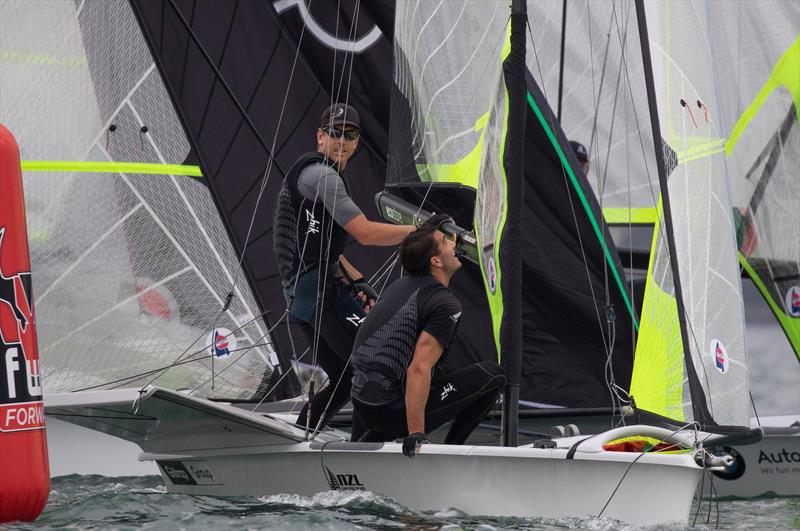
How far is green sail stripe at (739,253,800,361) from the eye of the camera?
24.1ft

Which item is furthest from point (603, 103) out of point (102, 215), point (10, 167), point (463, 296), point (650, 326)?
point (10, 167)

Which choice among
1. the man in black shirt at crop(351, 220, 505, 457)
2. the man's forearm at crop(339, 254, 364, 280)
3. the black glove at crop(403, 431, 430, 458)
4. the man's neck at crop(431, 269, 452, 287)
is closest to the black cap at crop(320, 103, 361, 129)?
the man's forearm at crop(339, 254, 364, 280)

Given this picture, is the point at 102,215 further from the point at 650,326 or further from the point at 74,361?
the point at 650,326

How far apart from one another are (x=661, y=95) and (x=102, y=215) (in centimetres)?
278

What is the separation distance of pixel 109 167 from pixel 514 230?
8.65 ft

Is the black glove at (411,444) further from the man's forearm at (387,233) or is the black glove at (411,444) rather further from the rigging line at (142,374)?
the rigging line at (142,374)

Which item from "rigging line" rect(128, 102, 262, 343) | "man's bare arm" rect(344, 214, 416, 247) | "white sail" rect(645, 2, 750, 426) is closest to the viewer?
"white sail" rect(645, 2, 750, 426)

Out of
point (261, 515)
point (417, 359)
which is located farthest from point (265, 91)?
point (261, 515)

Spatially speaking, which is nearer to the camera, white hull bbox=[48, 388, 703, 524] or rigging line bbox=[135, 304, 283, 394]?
white hull bbox=[48, 388, 703, 524]

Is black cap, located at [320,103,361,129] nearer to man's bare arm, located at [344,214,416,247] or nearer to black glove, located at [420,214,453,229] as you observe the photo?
man's bare arm, located at [344,214,416,247]

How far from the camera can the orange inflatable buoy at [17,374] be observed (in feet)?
12.3

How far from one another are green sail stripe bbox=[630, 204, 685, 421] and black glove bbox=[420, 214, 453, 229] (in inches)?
31.6

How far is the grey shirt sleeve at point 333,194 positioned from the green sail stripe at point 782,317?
132 inches

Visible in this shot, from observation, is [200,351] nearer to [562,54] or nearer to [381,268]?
[381,268]
